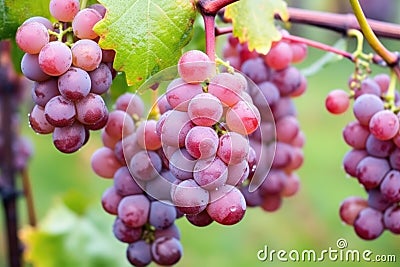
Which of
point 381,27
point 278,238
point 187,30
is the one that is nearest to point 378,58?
point 381,27

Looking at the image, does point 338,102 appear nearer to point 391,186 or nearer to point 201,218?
point 391,186

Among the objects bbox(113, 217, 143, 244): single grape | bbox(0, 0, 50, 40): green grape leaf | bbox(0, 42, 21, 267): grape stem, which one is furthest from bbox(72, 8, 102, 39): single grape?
bbox(0, 42, 21, 267): grape stem

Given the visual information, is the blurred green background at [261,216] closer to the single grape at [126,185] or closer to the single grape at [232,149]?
the single grape at [126,185]

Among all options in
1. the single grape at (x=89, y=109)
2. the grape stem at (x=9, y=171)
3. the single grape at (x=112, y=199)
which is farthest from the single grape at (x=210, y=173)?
the grape stem at (x=9, y=171)

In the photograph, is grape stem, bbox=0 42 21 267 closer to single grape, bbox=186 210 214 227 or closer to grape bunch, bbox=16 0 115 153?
grape bunch, bbox=16 0 115 153

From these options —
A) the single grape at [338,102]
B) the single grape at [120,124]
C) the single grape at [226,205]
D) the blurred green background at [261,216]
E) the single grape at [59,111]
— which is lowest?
the blurred green background at [261,216]

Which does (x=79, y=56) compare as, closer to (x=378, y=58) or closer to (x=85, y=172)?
(x=378, y=58)

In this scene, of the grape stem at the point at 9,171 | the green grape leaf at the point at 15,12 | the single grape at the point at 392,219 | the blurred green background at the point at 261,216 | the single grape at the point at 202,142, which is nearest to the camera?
the single grape at the point at 202,142
